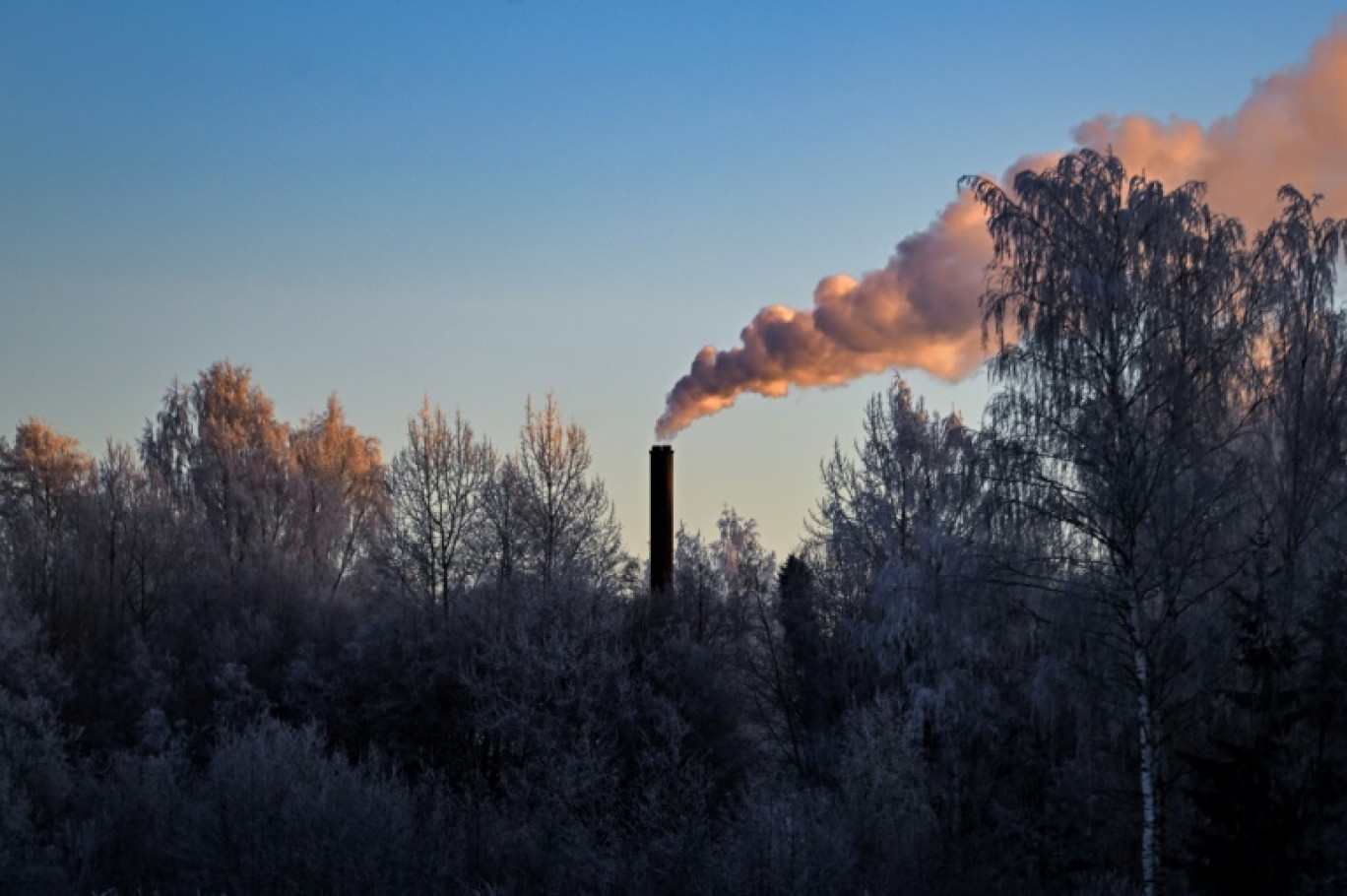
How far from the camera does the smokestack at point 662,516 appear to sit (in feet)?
128

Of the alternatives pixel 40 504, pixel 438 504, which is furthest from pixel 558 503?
pixel 40 504

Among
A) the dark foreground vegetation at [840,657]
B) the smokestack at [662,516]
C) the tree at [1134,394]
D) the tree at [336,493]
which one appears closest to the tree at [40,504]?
the dark foreground vegetation at [840,657]

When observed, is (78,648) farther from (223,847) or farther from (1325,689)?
(1325,689)

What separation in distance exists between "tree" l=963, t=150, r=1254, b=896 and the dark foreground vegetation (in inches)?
2.2

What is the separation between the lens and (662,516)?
4075 cm

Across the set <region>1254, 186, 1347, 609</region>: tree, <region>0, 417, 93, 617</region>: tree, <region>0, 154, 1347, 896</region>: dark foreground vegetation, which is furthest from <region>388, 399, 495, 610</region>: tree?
<region>1254, 186, 1347, 609</region>: tree

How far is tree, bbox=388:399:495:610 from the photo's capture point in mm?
41656

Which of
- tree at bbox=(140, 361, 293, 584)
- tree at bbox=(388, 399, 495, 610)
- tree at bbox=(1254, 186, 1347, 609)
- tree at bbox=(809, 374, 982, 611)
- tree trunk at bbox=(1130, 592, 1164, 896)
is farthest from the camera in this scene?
tree at bbox=(140, 361, 293, 584)

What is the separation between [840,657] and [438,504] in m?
14.4

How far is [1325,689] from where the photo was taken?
65.4ft

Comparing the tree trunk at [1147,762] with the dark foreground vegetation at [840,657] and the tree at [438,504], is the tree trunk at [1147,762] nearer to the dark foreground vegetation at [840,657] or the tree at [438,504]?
the dark foreground vegetation at [840,657]

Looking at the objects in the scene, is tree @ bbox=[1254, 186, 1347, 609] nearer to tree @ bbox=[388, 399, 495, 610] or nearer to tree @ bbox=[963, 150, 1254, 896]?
tree @ bbox=[963, 150, 1254, 896]

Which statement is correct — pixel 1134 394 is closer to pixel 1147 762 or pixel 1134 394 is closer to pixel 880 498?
pixel 1147 762

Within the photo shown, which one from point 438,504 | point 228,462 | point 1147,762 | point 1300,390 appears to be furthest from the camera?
point 228,462
